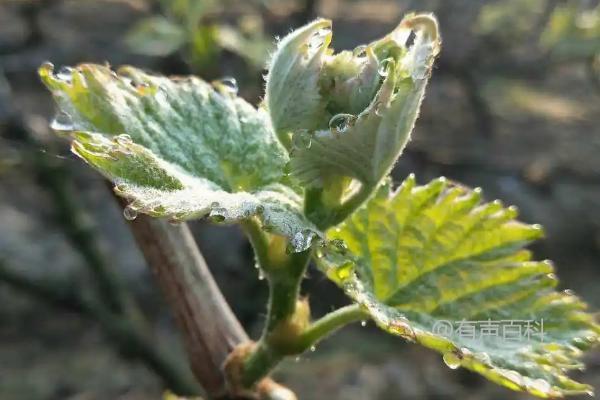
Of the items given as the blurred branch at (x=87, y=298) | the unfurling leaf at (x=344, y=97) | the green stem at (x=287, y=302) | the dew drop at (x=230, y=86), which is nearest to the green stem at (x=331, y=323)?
the green stem at (x=287, y=302)

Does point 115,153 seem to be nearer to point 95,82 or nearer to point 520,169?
point 95,82

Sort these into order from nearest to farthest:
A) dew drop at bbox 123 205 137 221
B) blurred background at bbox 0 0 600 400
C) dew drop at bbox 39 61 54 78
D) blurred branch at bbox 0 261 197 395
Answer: dew drop at bbox 123 205 137 221 < dew drop at bbox 39 61 54 78 < blurred branch at bbox 0 261 197 395 < blurred background at bbox 0 0 600 400

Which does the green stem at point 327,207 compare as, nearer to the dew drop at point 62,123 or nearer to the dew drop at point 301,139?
the dew drop at point 301,139

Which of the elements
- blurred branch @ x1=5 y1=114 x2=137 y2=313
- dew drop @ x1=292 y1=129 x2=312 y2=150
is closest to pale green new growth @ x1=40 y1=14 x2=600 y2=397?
dew drop @ x1=292 y1=129 x2=312 y2=150

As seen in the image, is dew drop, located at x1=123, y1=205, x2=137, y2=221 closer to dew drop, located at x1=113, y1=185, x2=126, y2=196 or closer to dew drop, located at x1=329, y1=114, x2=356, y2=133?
dew drop, located at x1=113, y1=185, x2=126, y2=196

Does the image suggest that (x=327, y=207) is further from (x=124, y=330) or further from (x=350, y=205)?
(x=124, y=330)

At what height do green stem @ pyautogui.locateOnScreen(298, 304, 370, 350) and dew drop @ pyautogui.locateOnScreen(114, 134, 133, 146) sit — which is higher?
dew drop @ pyautogui.locateOnScreen(114, 134, 133, 146)

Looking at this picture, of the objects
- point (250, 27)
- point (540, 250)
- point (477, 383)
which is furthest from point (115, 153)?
point (540, 250)

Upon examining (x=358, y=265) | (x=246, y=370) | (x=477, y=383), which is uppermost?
(x=477, y=383)
